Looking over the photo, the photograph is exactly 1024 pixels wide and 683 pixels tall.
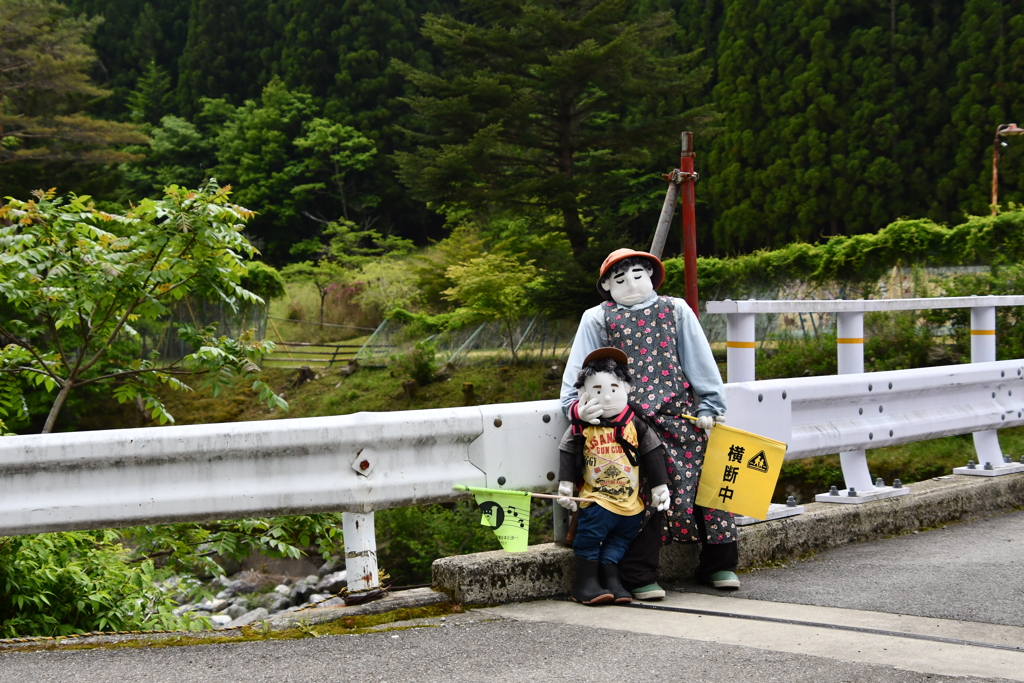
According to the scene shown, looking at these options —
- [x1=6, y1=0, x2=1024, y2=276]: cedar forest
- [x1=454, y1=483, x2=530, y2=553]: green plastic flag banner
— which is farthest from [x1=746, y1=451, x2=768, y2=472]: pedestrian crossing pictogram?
[x1=6, y1=0, x2=1024, y2=276]: cedar forest

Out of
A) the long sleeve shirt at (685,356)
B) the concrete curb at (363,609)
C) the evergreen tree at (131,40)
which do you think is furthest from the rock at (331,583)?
the evergreen tree at (131,40)

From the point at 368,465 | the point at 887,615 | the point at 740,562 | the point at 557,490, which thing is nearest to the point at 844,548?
the point at 740,562

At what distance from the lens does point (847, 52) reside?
1217 inches

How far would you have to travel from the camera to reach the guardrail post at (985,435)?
6152 millimetres

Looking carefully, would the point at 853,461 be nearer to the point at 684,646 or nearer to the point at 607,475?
the point at 607,475

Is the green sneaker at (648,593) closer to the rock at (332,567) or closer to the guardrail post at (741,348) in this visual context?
the guardrail post at (741,348)

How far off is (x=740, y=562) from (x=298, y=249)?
4529 cm

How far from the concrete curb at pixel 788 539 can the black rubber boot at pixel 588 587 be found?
0.12 metres

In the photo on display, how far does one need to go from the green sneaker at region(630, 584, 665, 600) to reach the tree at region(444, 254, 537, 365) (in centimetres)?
1881

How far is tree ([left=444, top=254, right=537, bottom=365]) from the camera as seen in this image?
23.3 metres

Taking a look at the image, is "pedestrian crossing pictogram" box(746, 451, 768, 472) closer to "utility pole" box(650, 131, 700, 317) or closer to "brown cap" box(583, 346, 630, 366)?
"brown cap" box(583, 346, 630, 366)

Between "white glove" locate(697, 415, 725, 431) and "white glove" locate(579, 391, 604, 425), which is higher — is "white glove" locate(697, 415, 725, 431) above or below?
below

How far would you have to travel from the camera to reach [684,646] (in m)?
3.34

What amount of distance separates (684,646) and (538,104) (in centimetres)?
1924
